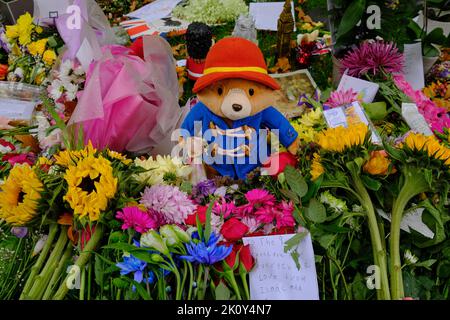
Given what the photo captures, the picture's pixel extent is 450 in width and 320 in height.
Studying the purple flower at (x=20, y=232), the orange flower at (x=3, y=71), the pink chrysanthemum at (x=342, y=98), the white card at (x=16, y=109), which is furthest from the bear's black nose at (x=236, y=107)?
the orange flower at (x=3, y=71)

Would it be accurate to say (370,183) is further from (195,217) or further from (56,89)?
(56,89)

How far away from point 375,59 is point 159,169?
1024 millimetres

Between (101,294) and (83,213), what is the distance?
0.18m

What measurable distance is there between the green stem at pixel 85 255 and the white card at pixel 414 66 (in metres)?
1.43

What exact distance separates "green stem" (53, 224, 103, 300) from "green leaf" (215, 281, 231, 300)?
0.98ft

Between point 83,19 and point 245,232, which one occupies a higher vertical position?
point 83,19

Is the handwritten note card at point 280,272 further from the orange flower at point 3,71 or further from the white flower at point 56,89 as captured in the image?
the orange flower at point 3,71

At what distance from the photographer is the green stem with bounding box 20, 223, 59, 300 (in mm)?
835

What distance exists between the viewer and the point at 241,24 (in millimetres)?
1892
